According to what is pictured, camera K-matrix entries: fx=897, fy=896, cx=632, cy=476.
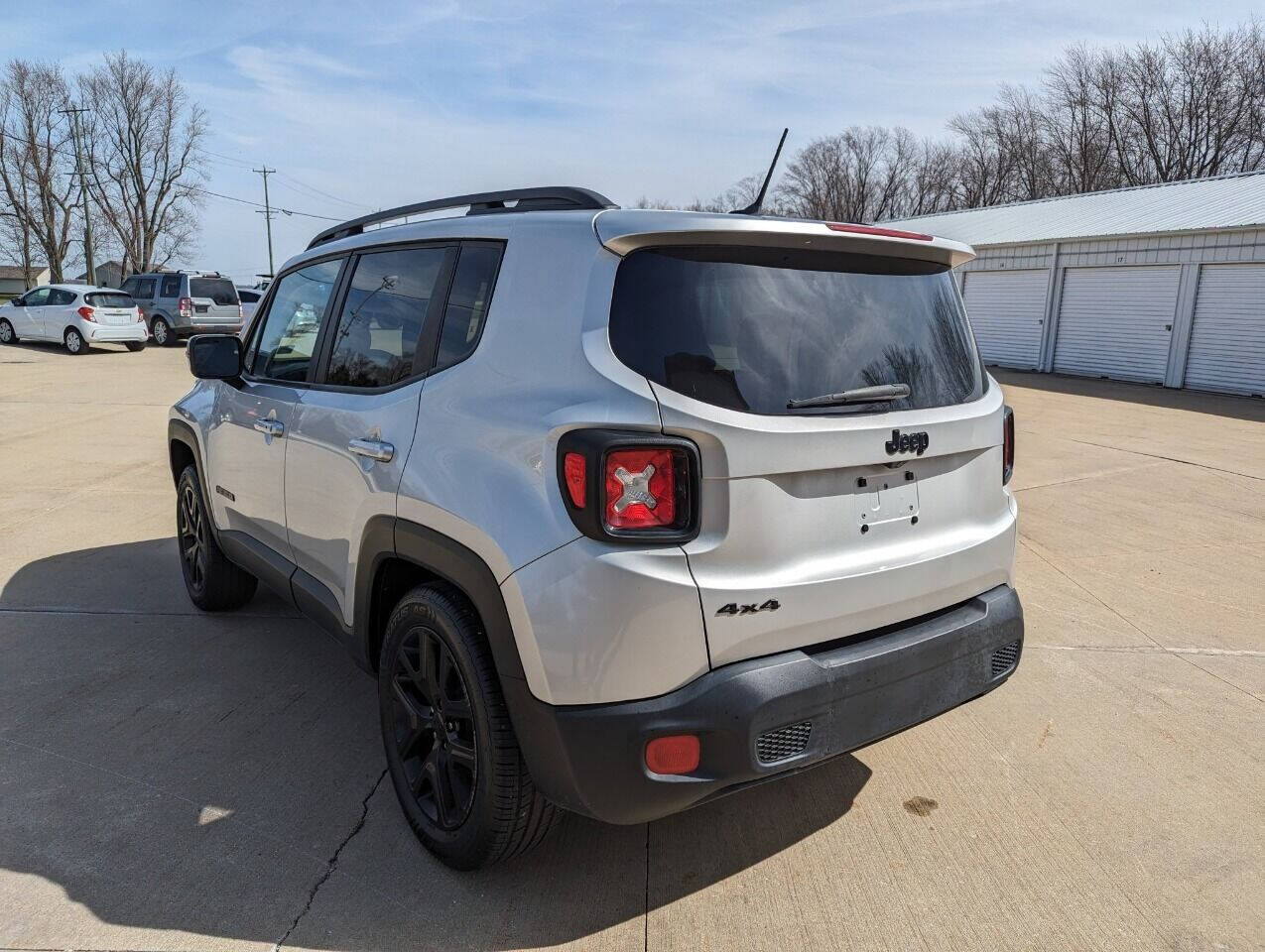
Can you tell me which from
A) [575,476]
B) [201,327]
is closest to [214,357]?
[575,476]

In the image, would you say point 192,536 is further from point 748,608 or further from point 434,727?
point 748,608

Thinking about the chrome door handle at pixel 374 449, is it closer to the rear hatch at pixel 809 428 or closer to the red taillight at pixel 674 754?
the rear hatch at pixel 809 428

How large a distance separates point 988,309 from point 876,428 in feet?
76.3

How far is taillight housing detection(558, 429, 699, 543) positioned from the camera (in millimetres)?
2012

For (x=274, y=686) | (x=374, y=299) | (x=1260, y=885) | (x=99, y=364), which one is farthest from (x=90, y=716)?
(x=99, y=364)

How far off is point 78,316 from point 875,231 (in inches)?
912

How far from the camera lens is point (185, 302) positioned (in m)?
23.8

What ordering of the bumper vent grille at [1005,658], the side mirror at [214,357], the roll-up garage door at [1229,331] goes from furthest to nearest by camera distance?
1. the roll-up garage door at [1229,331]
2. the side mirror at [214,357]
3. the bumper vent grille at [1005,658]

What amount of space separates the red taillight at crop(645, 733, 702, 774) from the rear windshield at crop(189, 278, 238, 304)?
2530cm

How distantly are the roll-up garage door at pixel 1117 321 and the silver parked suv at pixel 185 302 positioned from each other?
20.9 metres

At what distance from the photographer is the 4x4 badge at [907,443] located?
2.34 metres

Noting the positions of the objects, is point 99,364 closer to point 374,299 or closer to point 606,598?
point 374,299

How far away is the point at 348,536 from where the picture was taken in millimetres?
2947

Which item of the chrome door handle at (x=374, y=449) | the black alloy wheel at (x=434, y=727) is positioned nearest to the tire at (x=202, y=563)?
the chrome door handle at (x=374, y=449)
